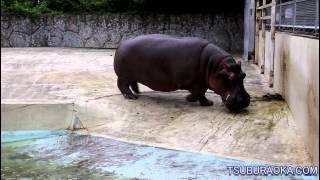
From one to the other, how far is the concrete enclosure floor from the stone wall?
22.4ft

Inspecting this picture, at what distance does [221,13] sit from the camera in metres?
15.1

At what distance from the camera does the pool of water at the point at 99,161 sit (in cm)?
396

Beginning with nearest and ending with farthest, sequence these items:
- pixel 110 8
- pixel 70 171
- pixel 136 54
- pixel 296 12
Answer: pixel 70 171 → pixel 296 12 → pixel 136 54 → pixel 110 8

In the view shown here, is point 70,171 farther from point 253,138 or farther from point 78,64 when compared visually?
point 78,64

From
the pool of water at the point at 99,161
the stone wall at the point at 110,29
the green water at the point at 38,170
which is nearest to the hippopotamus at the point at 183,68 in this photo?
the pool of water at the point at 99,161

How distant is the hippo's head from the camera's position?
229 inches

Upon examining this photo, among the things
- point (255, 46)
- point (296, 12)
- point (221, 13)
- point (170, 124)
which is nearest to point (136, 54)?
point (170, 124)

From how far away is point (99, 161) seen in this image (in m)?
4.39

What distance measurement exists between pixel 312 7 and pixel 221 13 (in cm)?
1045

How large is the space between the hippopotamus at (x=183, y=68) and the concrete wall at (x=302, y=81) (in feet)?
2.03

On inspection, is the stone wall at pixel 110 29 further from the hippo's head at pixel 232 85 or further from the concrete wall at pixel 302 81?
the hippo's head at pixel 232 85

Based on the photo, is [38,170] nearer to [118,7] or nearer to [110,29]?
[110,29]

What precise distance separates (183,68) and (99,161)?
222 centimetres

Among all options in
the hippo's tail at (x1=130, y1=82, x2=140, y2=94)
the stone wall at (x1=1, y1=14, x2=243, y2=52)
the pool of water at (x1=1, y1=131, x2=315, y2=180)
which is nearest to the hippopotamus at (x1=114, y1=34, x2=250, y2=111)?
the hippo's tail at (x1=130, y1=82, x2=140, y2=94)
